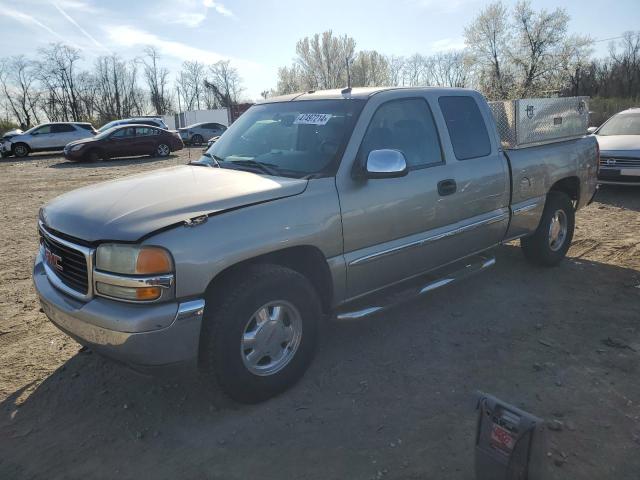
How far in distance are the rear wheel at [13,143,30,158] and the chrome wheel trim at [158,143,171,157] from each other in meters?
6.98

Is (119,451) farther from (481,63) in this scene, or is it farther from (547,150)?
(481,63)

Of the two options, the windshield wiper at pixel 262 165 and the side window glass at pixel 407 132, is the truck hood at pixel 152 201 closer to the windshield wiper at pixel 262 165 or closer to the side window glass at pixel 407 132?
the windshield wiper at pixel 262 165

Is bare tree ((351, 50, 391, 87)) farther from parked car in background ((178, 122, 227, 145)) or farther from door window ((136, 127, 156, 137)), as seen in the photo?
door window ((136, 127, 156, 137))

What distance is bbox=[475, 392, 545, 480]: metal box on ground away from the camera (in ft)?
6.46

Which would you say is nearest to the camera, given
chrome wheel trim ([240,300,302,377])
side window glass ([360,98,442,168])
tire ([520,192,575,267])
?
chrome wheel trim ([240,300,302,377])

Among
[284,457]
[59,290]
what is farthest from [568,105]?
[59,290]

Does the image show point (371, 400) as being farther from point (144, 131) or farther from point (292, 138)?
point (144, 131)

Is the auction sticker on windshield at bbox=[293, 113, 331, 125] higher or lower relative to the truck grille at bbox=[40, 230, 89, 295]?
higher

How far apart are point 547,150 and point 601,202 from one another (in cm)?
481

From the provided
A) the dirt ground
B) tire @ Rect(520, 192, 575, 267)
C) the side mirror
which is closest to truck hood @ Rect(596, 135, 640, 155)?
tire @ Rect(520, 192, 575, 267)

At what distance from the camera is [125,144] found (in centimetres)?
2095

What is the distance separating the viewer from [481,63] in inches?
2188

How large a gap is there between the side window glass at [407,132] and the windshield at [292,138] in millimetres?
181

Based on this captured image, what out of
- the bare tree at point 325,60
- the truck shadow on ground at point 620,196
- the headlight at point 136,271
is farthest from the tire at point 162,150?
the bare tree at point 325,60
